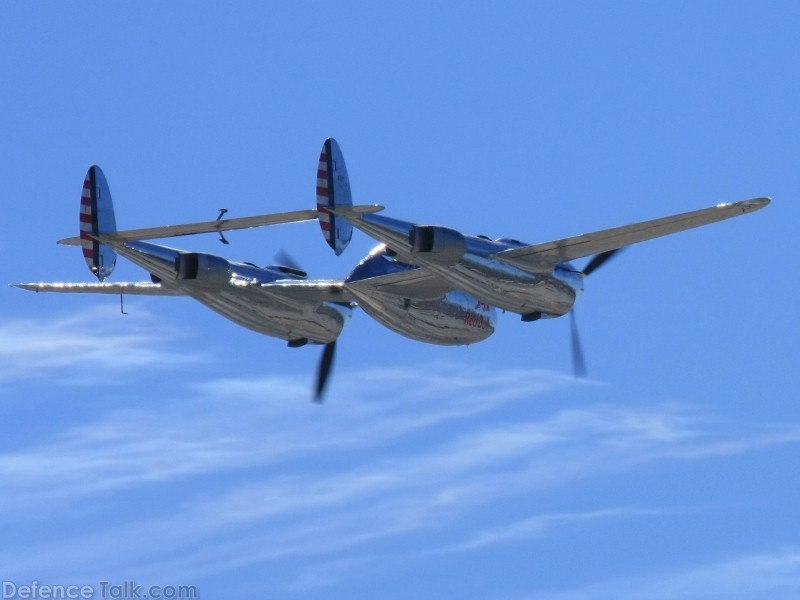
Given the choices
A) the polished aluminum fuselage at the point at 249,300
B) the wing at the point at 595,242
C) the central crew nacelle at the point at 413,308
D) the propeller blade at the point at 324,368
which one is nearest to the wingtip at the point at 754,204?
the wing at the point at 595,242

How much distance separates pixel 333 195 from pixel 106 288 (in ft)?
45.2

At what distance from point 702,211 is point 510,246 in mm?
7191

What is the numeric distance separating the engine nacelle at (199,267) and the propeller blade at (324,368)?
11387 millimetres

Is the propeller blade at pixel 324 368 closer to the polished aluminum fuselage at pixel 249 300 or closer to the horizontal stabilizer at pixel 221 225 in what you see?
the polished aluminum fuselage at pixel 249 300

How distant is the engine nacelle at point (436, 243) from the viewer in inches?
2591

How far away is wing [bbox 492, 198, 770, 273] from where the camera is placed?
69.9 m

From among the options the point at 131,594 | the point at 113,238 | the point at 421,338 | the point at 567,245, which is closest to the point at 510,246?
the point at 567,245

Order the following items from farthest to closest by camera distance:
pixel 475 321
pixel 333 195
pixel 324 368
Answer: pixel 324 368
pixel 475 321
pixel 333 195

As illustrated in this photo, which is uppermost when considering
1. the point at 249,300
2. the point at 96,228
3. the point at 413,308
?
the point at 96,228

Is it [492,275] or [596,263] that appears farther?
[596,263]

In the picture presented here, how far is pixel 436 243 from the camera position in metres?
65.8

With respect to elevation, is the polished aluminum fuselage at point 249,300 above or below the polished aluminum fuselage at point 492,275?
above

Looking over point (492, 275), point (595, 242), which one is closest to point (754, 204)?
point (595, 242)

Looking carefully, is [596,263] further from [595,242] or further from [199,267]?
[199,267]
